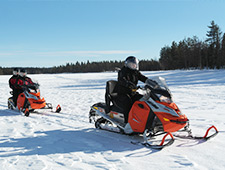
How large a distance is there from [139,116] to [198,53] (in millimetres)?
58070

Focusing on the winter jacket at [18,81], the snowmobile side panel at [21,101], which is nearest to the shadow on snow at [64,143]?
the snowmobile side panel at [21,101]

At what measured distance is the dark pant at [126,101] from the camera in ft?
14.7

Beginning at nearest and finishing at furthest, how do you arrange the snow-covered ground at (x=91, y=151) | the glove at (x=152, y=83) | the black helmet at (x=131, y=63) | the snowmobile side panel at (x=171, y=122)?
1. the snow-covered ground at (x=91, y=151)
2. the snowmobile side panel at (x=171, y=122)
3. the glove at (x=152, y=83)
4. the black helmet at (x=131, y=63)

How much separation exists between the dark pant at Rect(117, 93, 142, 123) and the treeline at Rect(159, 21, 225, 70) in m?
49.8

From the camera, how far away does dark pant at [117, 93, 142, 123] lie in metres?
4.48

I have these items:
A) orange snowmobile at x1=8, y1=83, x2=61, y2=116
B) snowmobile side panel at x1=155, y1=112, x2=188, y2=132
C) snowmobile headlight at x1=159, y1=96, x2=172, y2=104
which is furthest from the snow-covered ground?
orange snowmobile at x1=8, y1=83, x2=61, y2=116

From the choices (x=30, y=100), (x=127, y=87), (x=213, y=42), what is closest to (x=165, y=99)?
(x=127, y=87)

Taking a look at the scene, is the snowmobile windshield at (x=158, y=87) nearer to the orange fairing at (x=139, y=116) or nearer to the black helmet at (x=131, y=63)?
the orange fairing at (x=139, y=116)

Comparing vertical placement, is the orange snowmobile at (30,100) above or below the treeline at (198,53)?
below

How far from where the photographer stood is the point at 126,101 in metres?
4.52

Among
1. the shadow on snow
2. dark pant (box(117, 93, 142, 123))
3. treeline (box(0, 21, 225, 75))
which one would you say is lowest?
the shadow on snow

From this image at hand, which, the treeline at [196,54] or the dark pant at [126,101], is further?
the treeline at [196,54]

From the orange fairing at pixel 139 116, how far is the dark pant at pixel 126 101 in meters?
0.14

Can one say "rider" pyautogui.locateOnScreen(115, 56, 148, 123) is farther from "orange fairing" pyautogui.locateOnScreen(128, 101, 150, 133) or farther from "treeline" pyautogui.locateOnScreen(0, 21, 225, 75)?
"treeline" pyautogui.locateOnScreen(0, 21, 225, 75)
